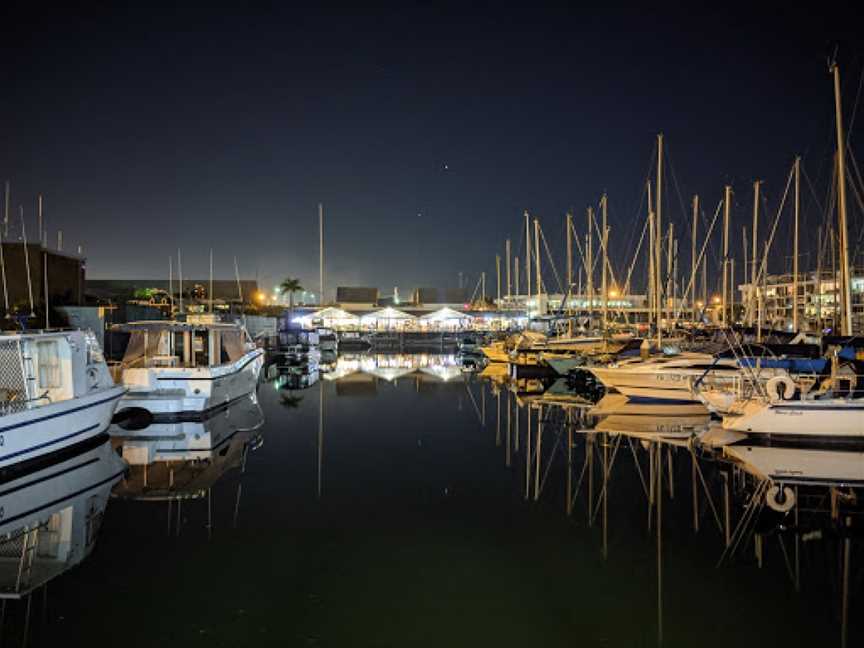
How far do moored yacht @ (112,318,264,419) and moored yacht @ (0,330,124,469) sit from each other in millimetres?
3611

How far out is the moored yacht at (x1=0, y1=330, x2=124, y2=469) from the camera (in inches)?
564

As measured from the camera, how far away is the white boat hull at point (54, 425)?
45.7 ft

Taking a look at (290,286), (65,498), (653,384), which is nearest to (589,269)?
(653,384)

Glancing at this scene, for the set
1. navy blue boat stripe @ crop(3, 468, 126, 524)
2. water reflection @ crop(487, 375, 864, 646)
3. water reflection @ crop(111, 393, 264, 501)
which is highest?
navy blue boat stripe @ crop(3, 468, 126, 524)

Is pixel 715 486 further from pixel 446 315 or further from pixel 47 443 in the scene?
pixel 446 315

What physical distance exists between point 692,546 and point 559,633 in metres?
3.87

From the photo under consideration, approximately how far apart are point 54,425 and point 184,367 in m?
7.80

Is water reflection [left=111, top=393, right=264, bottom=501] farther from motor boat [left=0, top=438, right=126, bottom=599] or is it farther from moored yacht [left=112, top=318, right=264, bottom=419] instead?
moored yacht [left=112, top=318, right=264, bottom=419]

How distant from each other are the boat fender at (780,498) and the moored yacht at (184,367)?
56.4 ft

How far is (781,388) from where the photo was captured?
59.4 ft

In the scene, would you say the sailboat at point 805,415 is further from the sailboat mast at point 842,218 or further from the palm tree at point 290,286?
Answer: the palm tree at point 290,286

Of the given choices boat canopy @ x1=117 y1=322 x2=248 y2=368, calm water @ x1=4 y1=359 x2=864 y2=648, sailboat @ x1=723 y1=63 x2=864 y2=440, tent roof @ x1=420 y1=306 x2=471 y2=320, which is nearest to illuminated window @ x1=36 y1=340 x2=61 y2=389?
calm water @ x1=4 y1=359 x2=864 y2=648

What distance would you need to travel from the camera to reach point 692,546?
33.8 ft

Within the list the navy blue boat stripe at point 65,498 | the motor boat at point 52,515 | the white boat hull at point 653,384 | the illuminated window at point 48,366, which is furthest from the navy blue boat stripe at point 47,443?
the white boat hull at point 653,384
